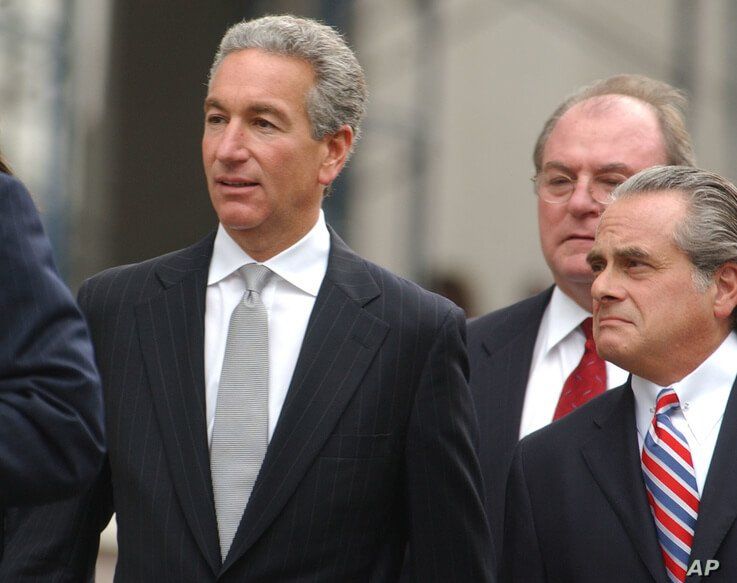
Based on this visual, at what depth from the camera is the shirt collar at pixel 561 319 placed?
13.8 feet

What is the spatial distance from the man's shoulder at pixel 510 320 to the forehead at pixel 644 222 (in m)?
0.83

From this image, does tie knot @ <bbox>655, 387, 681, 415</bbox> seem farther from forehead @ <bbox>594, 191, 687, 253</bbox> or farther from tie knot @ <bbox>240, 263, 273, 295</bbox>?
tie knot @ <bbox>240, 263, 273, 295</bbox>

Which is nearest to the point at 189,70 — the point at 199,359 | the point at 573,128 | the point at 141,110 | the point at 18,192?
the point at 141,110

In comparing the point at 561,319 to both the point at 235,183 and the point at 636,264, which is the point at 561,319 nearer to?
the point at 636,264

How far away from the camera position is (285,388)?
346 centimetres

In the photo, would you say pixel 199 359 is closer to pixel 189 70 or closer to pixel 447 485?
pixel 447 485

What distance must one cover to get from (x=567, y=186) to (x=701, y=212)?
86cm

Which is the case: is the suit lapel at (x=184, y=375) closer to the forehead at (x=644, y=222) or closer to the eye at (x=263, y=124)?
the eye at (x=263, y=124)

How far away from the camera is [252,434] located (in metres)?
3.38

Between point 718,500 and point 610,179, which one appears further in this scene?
point 610,179

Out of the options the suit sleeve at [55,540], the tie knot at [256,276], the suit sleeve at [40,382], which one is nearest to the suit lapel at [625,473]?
the tie knot at [256,276]

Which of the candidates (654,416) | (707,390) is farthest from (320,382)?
(707,390)

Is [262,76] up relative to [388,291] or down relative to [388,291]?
up

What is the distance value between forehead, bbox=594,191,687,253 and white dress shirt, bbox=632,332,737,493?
0.84 ft
